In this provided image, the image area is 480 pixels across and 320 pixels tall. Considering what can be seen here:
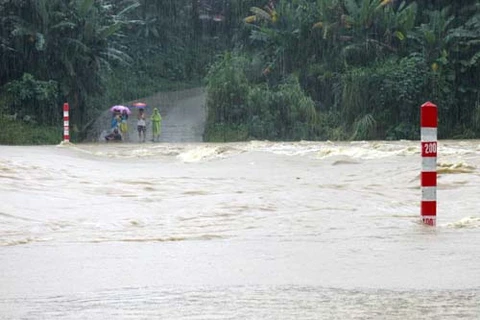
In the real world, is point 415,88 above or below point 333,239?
above

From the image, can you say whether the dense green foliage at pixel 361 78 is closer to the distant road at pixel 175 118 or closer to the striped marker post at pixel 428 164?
the distant road at pixel 175 118

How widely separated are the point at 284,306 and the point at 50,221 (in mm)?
4200

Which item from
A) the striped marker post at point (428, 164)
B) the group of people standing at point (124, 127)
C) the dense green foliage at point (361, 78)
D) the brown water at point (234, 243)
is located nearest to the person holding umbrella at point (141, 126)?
the group of people standing at point (124, 127)

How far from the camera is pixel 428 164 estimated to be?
8414 mm

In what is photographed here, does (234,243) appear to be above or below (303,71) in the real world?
below

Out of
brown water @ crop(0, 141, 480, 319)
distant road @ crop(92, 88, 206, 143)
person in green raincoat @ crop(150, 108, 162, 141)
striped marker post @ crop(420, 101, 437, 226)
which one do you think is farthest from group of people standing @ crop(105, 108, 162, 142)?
striped marker post @ crop(420, 101, 437, 226)

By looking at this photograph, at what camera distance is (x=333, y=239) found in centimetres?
781

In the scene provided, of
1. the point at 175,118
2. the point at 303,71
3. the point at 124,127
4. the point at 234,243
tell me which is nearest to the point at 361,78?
the point at 303,71

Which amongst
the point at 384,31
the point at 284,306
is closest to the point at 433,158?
the point at 284,306

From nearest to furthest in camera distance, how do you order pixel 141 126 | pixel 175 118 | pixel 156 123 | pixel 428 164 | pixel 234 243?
1. pixel 234 243
2. pixel 428 164
3. pixel 156 123
4. pixel 141 126
5. pixel 175 118

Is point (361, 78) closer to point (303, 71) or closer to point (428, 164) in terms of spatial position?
point (303, 71)

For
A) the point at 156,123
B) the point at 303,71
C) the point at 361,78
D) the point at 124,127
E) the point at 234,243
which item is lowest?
the point at 234,243

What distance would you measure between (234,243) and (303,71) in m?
23.3

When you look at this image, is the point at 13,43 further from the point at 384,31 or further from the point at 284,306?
the point at 284,306
